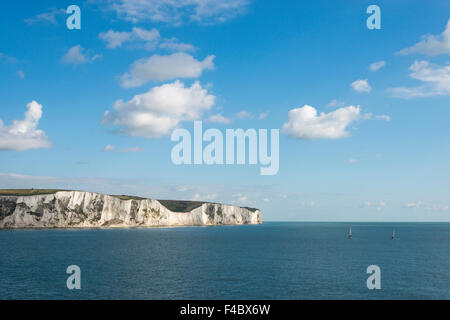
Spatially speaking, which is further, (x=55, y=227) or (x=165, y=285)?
(x=55, y=227)

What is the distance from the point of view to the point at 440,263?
83750 millimetres

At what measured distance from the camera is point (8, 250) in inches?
3848
